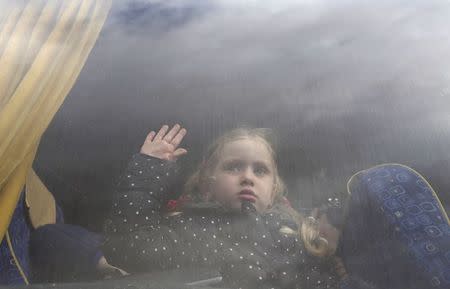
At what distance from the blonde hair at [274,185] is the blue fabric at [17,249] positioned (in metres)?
0.61

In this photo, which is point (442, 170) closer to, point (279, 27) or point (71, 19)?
point (279, 27)

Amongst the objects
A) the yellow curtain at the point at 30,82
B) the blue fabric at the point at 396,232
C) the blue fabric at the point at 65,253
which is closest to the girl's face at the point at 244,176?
the blue fabric at the point at 396,232

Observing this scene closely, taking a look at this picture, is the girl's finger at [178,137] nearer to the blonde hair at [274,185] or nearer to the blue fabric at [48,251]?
the blonde hair at [274,185]

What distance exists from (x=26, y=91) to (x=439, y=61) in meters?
1.43

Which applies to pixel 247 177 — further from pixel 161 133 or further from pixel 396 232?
pixel 396 232

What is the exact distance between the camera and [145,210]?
6.25 feet

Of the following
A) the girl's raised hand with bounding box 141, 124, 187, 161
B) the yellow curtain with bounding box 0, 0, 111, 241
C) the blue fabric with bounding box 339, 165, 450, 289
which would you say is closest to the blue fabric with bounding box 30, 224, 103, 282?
the yellow curtain with bounding box 0, 0, 111, 241

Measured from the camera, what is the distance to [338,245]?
1884 millimetres

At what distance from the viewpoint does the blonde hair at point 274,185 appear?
189 centimetres

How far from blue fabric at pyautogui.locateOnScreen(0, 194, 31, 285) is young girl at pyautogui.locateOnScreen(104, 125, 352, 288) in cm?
34

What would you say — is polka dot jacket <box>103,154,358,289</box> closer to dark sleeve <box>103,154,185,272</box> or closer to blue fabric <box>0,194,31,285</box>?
dark sleeve <box>103,154,185,272</box>

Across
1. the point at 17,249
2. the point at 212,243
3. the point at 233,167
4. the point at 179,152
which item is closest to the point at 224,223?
the point at 212,243

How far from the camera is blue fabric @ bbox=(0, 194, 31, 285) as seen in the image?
2021mm

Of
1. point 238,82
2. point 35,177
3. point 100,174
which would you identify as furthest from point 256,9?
point 35,177
